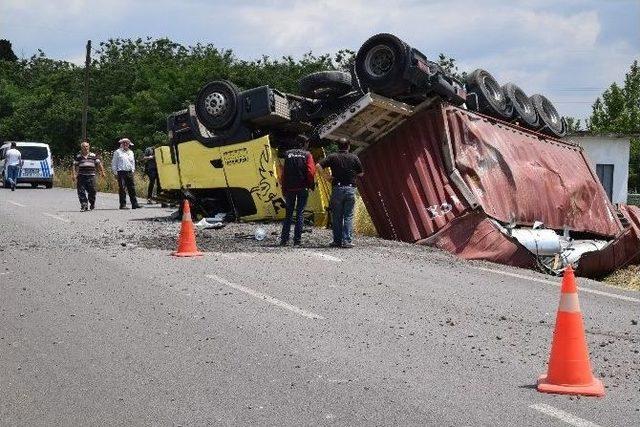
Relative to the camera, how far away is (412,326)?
7277 mm

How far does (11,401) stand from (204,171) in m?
10.9

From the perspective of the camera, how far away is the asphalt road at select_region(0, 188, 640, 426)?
16.3 feet

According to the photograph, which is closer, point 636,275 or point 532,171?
point 636,275

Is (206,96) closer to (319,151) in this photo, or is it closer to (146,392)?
(319,151)

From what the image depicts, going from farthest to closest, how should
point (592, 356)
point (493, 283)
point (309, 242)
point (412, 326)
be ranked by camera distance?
point (309, 242) < point (493, 283) < point (412, 326) < point (592, 356)

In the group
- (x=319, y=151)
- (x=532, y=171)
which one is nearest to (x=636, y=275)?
(x=532, y=171)

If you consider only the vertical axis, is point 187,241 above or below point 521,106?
below

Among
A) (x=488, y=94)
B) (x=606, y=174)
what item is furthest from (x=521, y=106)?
(x=606, y=174)

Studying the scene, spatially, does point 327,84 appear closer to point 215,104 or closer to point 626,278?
point 215,104

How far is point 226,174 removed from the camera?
50.5 feet

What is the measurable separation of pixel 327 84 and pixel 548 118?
5.80m

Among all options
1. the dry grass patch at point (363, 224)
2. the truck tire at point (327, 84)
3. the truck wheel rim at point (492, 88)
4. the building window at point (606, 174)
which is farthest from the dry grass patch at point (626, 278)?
the building window at point (606, 174)

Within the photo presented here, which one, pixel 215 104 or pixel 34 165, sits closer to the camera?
pixel 215 104

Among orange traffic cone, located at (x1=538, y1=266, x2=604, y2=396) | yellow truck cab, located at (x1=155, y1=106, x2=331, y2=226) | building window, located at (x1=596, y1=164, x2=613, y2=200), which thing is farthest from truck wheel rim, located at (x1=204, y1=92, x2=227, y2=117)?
building window, located at (x1=596, y1=164, x2=613, y2=200)
